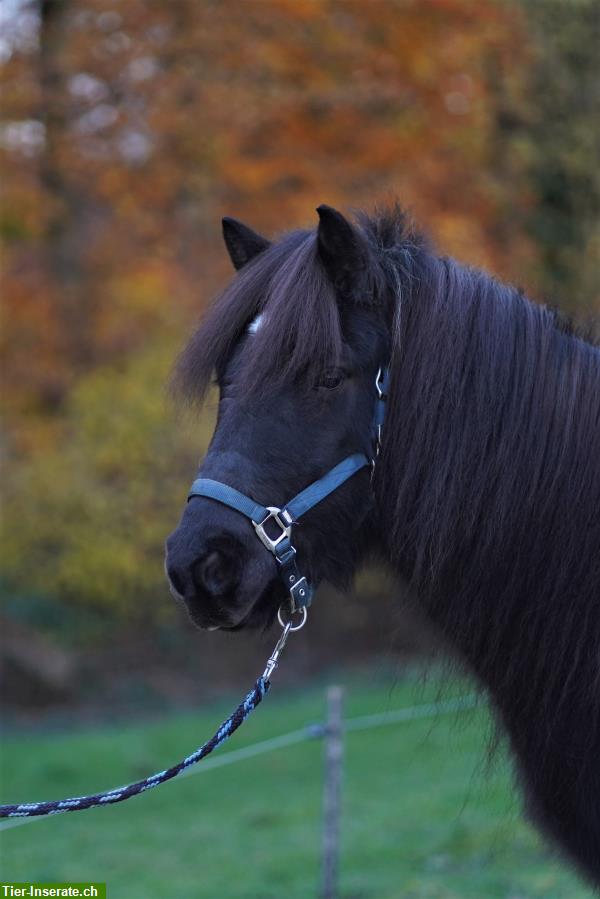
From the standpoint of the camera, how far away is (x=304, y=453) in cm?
285

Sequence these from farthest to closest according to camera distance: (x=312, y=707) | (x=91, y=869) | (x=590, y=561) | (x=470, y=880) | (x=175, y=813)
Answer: (x=312, y=707)
(x=175, y=813)
(x=91, y=869)
(x=470, y=880)
(x=590, y=561)

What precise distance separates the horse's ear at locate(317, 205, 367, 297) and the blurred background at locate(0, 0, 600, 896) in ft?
32.3

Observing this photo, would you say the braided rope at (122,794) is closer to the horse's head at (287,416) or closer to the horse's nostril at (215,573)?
the horse's head at (287,416)

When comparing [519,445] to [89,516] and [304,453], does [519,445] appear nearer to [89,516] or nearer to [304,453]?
[304,453]

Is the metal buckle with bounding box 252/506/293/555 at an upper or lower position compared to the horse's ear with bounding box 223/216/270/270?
lower

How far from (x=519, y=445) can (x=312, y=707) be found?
10260mm

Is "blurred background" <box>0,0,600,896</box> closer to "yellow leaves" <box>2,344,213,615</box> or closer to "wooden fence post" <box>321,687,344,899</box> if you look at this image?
"yellow leaves" <box>2,344,213,615</box>

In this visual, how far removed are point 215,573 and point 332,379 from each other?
0.65 m

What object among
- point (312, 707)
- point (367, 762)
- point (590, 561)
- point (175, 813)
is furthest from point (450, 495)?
point (312, 707)

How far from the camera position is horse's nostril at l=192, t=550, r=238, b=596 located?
107 inches

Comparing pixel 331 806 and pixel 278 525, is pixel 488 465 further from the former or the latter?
pixel 331 806

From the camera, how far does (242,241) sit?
3359mm

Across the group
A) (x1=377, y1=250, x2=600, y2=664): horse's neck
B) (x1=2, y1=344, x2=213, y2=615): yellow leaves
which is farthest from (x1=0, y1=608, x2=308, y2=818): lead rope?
(x1=2, y1=344, x2=213, y2=615): yellow leaves

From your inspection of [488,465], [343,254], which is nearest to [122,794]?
[488,465]
